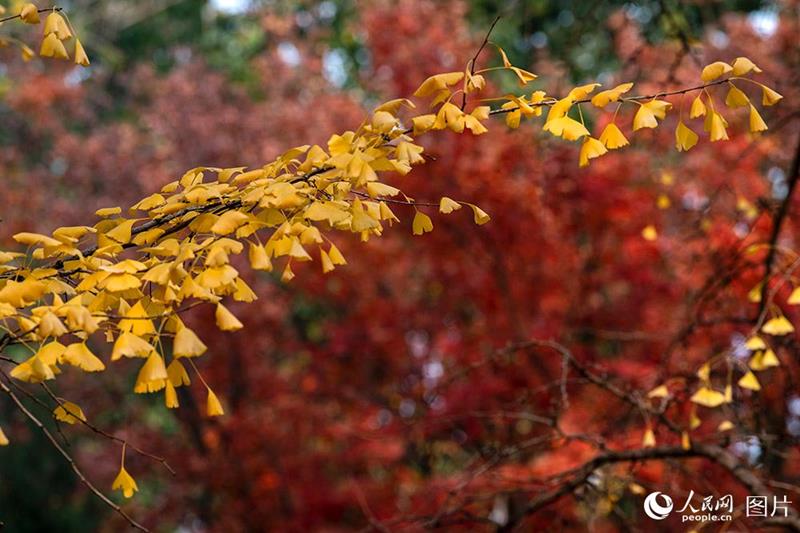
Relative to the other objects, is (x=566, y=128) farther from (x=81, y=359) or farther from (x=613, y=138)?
→ (x=81, y=359)

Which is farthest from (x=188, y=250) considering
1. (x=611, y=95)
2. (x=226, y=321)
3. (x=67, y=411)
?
(x=611, y=95)

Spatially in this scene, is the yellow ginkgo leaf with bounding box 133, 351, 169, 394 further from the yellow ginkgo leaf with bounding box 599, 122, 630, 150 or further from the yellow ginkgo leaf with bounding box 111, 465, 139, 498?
the yellow ginkgo leaf with bounding box 599, 122, 630, 150

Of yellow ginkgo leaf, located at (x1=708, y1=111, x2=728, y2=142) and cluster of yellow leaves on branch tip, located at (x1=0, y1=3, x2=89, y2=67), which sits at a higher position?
cluster of yellow leaves on branch tip, located at (x1=0, y1=3, x2=89, y2=67)

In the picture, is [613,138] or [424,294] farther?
[424,294]

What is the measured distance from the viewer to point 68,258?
5.86 feet

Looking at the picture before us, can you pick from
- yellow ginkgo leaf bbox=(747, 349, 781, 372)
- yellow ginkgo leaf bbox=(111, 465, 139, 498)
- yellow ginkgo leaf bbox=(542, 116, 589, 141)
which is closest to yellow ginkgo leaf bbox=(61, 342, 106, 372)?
yellow ginkgo leaf bbox=(111, 465, 139, 498)

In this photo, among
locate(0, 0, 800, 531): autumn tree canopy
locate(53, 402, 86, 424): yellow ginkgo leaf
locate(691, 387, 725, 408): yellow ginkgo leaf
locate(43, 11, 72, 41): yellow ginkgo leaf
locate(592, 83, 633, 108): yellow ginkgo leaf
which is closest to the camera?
locate(592, 83, 633, 108): yellow ginkgo leaf

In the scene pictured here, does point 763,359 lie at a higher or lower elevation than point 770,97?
lower

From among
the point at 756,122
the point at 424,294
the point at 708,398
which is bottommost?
the point at 424,294

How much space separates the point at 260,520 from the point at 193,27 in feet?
26.3

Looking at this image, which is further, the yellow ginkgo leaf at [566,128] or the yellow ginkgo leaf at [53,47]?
the yellow ginkgo leaf at [53,47]

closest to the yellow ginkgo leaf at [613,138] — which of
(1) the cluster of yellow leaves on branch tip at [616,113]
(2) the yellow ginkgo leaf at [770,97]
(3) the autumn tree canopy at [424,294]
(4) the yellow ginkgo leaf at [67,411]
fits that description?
(1) the cluster of yellow leaves on branch tip at [616,113]

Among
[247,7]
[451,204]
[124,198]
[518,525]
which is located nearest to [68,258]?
[451,204]

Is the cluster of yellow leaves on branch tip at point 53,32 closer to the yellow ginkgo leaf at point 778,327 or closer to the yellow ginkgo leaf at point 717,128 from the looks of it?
the yellow ginkgo leaf at point 717,128
